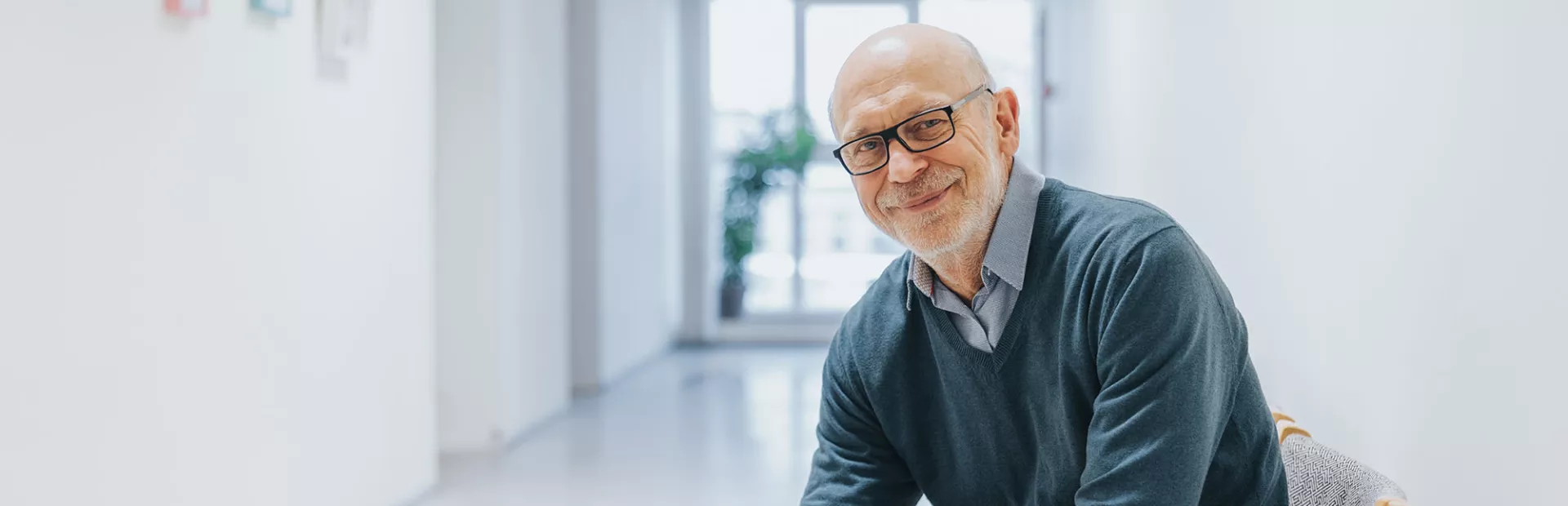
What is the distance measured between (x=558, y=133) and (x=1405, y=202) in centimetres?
478

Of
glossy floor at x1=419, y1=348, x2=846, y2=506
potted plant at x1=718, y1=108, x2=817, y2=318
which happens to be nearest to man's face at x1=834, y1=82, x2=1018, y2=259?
glossy floor at x1=419, y1=348, x2=846, y2=506

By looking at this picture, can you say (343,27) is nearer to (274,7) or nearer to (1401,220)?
(274,7)

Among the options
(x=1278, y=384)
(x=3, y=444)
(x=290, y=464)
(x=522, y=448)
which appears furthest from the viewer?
(x=522, y=448)

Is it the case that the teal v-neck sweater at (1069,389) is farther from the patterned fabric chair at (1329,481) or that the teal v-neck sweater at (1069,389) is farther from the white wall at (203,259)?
the white wall at (203,259)

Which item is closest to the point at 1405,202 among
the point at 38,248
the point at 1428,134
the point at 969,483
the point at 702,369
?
the point at 1428,134

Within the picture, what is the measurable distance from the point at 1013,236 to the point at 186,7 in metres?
2.10

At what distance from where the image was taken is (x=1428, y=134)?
6.38ft

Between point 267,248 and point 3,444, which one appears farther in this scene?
point 267,248

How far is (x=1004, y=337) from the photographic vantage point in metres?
1.46

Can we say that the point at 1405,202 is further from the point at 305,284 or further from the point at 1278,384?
the point at 305,284

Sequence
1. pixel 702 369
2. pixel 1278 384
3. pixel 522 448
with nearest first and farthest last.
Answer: pixel 1278 384 → pixel 522 448 → pixel 702 369

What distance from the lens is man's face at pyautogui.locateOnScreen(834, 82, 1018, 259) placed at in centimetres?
145

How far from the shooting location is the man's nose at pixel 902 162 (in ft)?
4.79

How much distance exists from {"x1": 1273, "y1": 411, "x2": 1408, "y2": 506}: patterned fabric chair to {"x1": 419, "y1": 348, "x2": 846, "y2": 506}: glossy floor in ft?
8.32
